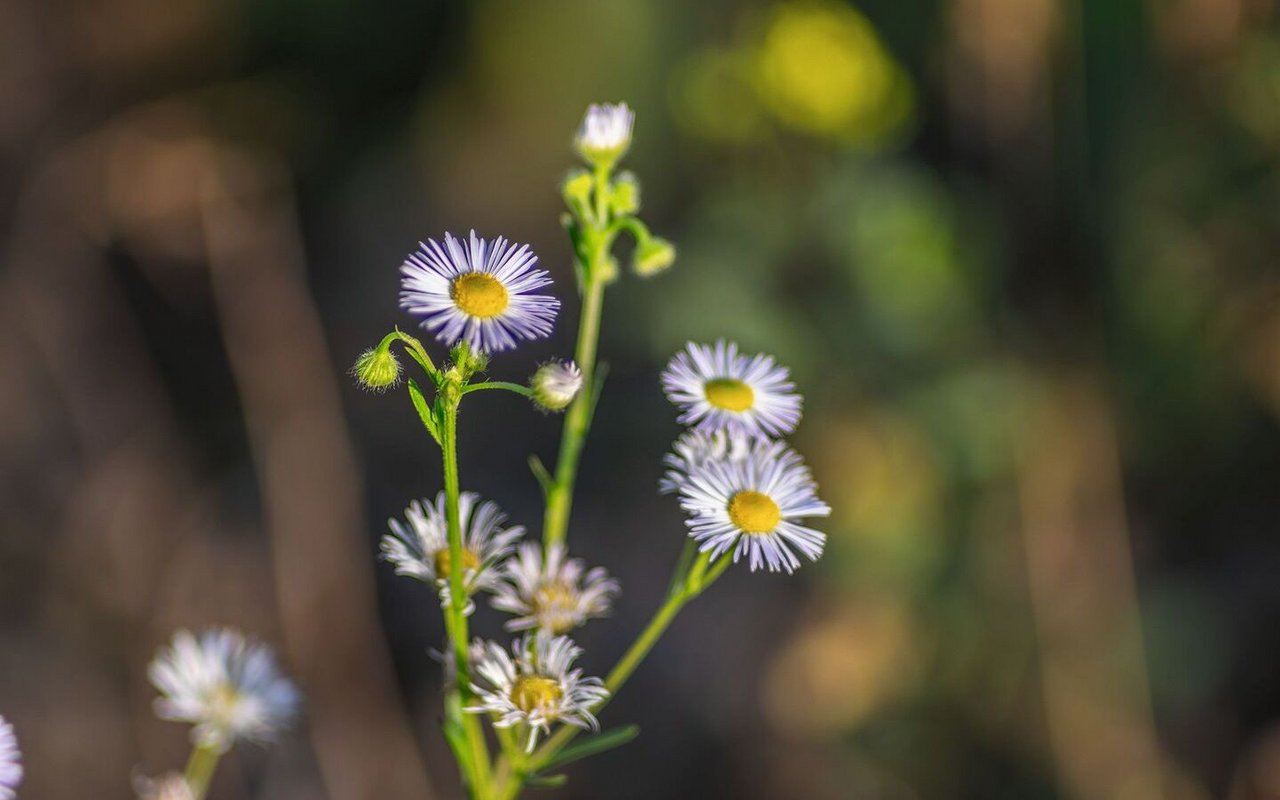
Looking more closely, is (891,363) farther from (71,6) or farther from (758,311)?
(71,6)

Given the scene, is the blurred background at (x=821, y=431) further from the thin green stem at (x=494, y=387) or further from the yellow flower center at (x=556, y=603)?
the thin green stem at (x=494, y=387)

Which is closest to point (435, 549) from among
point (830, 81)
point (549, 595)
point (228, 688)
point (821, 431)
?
point (549, 595)

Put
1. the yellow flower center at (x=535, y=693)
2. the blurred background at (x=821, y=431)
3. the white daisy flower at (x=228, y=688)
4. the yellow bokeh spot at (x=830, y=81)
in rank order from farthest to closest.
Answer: the yellow bokeh spot at (x=830, y=81) → the blurred background at (x=821, y=431) → the white daisy flower at (x=228, y=688) → the yellow flower center at (x=535, y=693)

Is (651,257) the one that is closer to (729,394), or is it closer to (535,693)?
(729,394)

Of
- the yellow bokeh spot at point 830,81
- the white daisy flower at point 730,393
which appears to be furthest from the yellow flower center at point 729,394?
the yellow bokeh spot at point 830,81

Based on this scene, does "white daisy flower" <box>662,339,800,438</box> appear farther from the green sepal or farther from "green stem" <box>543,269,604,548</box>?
the green sepal

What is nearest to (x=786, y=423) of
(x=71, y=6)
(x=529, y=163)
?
(x=529, y=163)

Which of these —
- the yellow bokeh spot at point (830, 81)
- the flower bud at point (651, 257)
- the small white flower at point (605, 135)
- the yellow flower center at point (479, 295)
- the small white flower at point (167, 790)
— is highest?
the yellow bokeh spot at point (830, 81)

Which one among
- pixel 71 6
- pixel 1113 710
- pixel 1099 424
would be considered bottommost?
pixel 1113 710

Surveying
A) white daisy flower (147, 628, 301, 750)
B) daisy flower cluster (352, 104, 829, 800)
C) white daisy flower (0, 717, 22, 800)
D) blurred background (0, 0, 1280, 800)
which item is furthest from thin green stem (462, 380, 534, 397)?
blurred background (0, 0, 1280, 800)
